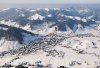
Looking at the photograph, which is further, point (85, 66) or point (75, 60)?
point (75, 60)

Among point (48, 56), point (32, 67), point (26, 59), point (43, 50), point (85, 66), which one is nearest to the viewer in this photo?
point (32, 67)

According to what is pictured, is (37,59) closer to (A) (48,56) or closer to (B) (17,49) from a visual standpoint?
(A) (48,56)

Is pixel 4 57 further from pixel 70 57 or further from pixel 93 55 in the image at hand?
pixel 93 55

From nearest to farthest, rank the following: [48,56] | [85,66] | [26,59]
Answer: [85,66] < [26,59] < [48,56]

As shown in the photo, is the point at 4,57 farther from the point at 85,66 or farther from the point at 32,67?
the point at 85,66

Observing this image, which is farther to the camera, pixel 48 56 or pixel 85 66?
pixel 48 56

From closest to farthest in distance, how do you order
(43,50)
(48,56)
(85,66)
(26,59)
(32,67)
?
(32,67), (85,66), (26,59), (48,56), (43,50)

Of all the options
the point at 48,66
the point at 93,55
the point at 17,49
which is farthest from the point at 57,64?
the point at 17,49

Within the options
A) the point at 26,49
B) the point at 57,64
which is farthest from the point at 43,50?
the point at 57,64

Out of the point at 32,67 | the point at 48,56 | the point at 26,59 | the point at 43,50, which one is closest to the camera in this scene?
the point at 32,67
